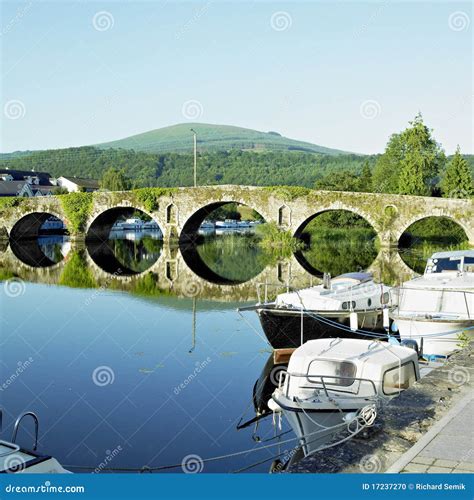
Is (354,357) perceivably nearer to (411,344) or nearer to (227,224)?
(411,344)

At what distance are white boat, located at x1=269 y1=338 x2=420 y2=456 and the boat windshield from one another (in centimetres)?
786

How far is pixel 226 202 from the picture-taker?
4472 centimetres

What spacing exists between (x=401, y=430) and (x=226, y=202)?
126 ft

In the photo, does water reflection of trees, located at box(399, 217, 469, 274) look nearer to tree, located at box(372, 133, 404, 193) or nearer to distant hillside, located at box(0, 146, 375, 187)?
tree, located at box(372, 133, 404, 193)

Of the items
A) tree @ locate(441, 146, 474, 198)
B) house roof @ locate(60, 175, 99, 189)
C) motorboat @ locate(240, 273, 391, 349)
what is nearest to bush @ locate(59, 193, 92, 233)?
tree @ locate(441, 146, 474, 198)

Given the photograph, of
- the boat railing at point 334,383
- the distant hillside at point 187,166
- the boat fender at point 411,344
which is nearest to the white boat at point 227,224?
the distant hillside at point 187,166

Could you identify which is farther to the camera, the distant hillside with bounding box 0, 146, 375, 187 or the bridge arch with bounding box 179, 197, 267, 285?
the distant hillside with bounding box 0, 146, 375, 187

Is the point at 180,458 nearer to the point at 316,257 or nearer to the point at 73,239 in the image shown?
the point at 316,257

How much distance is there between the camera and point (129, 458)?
930 cm

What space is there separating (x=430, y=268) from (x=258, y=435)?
9371mm

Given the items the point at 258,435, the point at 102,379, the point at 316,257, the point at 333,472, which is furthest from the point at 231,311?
the point at 316,257

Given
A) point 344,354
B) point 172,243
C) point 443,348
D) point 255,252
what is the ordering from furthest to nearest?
point 172,243, point 255,252, point 443,348, point 344,354

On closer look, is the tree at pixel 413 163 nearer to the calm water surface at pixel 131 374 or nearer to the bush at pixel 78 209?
the bush at pixel 78 209

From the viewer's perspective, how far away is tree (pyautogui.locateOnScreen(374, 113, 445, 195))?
Answer: 162ft
